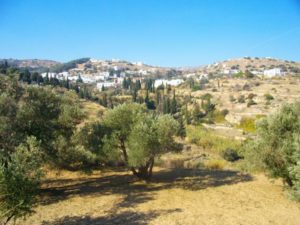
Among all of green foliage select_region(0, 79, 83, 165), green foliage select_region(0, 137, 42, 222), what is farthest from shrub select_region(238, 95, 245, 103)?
green foliage select_region(0, 137, 42, 222)

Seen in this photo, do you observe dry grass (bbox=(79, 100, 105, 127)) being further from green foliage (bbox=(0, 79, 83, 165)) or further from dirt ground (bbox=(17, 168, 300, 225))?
dirt ground (bbox=(17, 168, 300, 225))

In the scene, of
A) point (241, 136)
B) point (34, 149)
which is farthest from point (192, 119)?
point (34, 149)

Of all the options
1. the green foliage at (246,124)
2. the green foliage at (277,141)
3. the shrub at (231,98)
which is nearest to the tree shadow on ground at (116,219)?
the green foliage at (277,141)

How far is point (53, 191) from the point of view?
19875mm

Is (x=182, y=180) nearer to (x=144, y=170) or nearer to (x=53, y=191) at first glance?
(x=144, y=170)

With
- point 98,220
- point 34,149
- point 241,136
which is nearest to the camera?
point 34,149

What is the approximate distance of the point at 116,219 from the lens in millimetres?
14875

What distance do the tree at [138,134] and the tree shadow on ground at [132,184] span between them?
147 cm

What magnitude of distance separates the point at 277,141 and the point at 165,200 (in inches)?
283

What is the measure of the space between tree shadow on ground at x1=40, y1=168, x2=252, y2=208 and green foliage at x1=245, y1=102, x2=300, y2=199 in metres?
4.00

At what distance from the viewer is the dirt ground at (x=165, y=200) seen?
14.9 metres

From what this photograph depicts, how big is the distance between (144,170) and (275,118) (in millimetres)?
9279

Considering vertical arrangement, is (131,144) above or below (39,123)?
below

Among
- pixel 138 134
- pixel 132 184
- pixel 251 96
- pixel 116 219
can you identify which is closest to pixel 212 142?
pixel 132 184
